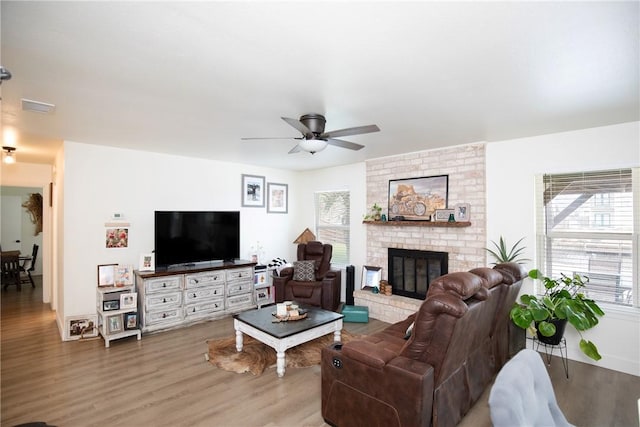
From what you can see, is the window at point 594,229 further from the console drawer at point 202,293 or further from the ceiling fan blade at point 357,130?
the console drawer at point 202,293

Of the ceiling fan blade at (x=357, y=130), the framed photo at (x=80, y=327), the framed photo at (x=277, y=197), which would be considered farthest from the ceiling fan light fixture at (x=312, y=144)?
the framed photo at (x=80, y=327)

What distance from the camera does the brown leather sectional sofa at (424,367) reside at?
198cm

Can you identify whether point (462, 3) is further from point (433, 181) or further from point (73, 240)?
point (73, 240)

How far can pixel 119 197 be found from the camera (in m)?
4.55

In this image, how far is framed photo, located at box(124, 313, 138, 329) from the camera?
13.4 feet

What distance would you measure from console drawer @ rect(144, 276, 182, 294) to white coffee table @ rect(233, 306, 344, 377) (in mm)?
1392

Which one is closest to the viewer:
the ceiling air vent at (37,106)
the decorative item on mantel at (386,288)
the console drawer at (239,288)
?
the ceiling air vent at (37,106)

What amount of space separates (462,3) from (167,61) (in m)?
1.77

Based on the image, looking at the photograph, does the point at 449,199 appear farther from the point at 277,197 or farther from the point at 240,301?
the point at 240,301

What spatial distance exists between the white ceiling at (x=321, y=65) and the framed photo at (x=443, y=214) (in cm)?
127

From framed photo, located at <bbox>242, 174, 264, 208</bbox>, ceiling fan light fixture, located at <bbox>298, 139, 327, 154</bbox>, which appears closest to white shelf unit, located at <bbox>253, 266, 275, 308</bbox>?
framed photo, located at <bbox>242, 174, 264, 208</bbox>

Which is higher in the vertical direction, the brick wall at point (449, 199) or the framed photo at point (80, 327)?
the brick wall at point (449, 199)

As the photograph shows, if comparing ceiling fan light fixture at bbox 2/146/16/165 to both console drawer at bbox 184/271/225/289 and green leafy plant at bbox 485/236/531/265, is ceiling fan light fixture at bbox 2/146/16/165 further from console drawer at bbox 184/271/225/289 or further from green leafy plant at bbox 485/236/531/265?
green leafy plant at bbox 485/236/531/265

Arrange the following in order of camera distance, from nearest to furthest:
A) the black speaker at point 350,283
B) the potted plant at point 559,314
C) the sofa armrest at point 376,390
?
the sofa armrest at point 376,390, the potted plant at point 559,314, the black speaker at point 350,283
